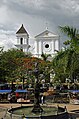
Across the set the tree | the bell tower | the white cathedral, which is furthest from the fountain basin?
the bell tower

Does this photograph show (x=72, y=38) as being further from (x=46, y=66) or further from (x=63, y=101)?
(x=46, y=66)

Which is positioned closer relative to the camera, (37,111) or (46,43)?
(37,111)

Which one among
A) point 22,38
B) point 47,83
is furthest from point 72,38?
point 22,38

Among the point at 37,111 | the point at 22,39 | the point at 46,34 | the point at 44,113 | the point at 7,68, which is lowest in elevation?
the point at 44,113

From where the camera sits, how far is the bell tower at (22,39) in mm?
93000

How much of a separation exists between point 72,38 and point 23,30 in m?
71.3

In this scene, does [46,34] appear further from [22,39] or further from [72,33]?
[72,33]

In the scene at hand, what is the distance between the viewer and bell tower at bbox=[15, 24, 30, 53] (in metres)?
93.0

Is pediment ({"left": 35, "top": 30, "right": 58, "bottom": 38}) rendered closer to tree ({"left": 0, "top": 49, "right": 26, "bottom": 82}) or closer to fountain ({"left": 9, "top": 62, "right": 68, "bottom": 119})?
tree ({"left": 0, "top": 49, "right": 26, "bottom": 82})

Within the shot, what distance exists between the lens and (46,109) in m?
19.7

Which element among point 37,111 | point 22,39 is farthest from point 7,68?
point 22,39

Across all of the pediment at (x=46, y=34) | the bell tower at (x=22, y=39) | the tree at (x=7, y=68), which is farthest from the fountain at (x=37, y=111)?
the bell tower at (x=22, y=39)

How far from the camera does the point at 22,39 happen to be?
93.6 m

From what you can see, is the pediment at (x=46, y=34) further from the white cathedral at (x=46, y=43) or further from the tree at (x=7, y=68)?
the tree at (x=7, y=68)
